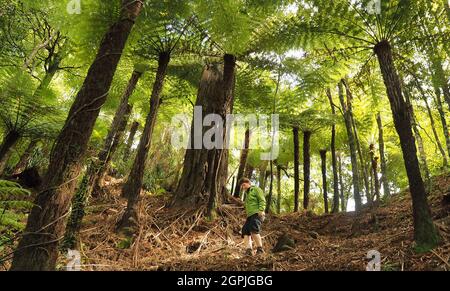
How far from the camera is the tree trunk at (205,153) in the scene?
18.4 ft

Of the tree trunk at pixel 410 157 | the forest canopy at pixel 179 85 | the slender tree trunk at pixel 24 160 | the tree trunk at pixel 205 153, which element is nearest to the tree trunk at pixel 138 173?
the forest canopy at pixel 179 85

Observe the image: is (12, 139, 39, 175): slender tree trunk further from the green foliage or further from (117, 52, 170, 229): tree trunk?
(117, 52, 170, 229): tree trunk

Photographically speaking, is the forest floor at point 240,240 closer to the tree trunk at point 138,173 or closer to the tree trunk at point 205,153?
the tree trunk at point 138,173

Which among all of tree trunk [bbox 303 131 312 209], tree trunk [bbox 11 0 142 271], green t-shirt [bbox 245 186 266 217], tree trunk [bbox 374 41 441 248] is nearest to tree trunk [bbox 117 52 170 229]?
green t-shirt [bbox 245 186 266 217]

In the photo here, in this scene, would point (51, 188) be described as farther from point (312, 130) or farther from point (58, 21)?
point (312, 130)

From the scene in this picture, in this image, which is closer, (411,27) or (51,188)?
(51,188)

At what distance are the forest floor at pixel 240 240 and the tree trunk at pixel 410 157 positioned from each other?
0.15 metres

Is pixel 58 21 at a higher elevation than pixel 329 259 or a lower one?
higher

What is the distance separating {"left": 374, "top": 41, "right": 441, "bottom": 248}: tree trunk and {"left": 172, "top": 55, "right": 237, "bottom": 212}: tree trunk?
8.53ft

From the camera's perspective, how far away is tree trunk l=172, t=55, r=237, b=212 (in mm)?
5616

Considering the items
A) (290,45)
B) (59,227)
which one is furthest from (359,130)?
(59,227)

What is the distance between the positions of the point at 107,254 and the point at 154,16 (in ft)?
10.2
